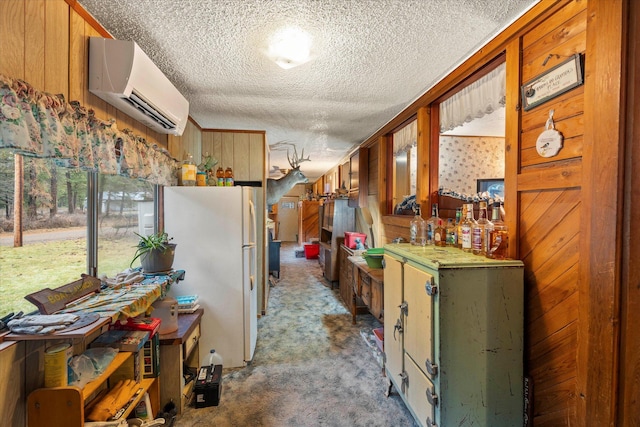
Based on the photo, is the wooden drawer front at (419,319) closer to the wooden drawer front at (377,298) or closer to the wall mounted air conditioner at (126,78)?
the wooden drawer front at (377,298)

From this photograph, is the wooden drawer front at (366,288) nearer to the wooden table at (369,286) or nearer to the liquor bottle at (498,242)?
the wooden table at (369,286)

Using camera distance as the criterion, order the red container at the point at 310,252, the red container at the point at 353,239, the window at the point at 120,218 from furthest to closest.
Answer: the red container at the point at 310,252
the red container at the point at 353,239
the window at the point at 120,218

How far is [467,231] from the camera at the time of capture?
1.61 meters

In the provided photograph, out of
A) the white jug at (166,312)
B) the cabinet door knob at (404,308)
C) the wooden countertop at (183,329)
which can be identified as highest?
the cabinet door knob at (404,308)

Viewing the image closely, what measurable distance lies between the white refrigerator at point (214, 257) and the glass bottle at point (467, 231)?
1686 millimetres

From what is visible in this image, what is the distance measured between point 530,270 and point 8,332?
2362 millimetres

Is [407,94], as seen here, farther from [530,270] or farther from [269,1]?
[530,270]

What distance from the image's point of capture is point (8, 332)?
1073 mm

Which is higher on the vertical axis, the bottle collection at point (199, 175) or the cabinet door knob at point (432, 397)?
the bottle collection at point (199, 175)

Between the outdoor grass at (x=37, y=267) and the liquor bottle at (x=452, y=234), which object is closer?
the outdoor grass at (x=37, y=267)

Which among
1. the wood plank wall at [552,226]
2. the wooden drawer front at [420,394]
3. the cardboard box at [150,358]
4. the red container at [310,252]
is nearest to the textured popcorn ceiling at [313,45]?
the wood plank wall at [552,226]

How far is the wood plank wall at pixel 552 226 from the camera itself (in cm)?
116

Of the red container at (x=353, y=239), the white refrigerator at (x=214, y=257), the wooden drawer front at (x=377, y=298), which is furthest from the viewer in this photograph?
the red container at (x=353, y=239)

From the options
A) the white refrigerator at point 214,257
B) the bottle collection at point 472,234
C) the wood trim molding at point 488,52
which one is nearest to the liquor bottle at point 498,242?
the bottle collection at point 472,234
